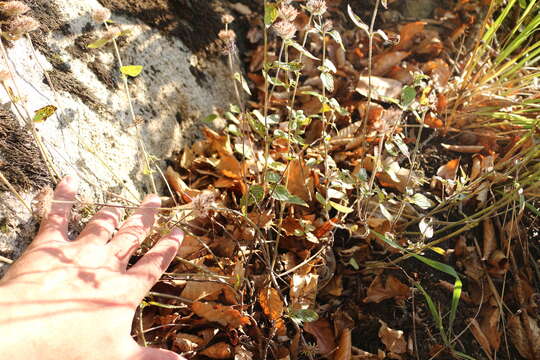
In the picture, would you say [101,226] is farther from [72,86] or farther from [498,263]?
[498,263]

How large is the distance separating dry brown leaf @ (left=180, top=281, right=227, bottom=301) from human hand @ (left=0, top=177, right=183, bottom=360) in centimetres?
22

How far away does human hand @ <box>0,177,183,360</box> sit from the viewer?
3.90ft

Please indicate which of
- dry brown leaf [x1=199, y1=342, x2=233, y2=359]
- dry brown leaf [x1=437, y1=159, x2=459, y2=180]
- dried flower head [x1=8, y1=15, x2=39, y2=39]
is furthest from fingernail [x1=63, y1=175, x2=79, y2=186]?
dry brown leaf [x1=437, y1=159, x2=459, y2=180]

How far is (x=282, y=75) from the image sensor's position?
249 cm

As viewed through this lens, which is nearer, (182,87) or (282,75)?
(182,87)

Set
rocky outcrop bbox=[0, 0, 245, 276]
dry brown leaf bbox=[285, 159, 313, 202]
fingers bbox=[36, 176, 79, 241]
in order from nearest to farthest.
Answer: fingers bbox=[36, 176, 79, 241], rocky outcrop bbox=[0, 0, 245, 276], dry brown leaf bbox=[285, 159, 313, 202]

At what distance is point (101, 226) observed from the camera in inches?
58.2

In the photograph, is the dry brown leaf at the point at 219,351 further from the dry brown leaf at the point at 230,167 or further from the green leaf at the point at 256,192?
the dry brown leaf at the point at 230,167

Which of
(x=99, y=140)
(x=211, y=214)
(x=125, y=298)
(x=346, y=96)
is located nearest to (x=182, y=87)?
(x=99, y=140)

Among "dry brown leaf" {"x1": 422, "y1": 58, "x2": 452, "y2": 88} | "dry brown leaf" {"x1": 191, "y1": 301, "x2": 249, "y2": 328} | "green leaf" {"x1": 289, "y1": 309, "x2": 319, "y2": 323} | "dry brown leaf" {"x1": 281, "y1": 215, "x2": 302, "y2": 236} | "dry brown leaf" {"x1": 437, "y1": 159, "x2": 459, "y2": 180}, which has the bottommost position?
"dry brown leaf" {"x1": 437, "y1": 159, "x2": 459, "y2": 180}

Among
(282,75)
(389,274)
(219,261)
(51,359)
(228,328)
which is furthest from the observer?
(282,75)

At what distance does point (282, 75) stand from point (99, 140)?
1130 mm

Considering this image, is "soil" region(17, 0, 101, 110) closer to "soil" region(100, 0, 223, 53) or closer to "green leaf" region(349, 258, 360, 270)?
"soil" region(100, 0, 223, 53)

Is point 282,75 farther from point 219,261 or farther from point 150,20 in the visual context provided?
point 219,261
